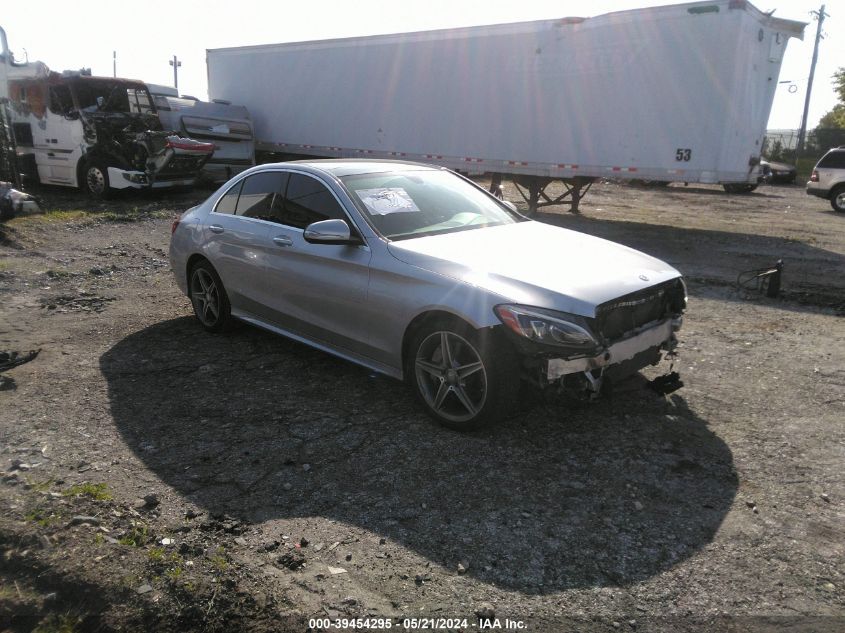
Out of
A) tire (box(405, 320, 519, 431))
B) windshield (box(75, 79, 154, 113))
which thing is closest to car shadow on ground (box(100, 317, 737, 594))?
tire (box(405, 320, 519, 431))

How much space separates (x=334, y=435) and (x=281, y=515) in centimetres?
89

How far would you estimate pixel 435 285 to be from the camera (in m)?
3.93

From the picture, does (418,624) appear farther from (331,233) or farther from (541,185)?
(541,185)

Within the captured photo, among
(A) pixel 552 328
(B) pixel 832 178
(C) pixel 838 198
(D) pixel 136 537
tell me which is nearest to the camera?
(D) pixel 136 537

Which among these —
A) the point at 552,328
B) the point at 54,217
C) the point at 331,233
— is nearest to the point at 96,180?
the point at 54,217

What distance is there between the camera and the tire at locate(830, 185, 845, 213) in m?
17.6

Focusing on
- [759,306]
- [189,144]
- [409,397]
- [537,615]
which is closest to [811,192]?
[759,306]

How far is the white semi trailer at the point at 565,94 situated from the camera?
1175cm

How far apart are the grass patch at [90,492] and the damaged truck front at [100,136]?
1183 cm

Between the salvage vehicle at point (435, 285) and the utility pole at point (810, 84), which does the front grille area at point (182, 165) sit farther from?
the utility pole at point (810, 84)

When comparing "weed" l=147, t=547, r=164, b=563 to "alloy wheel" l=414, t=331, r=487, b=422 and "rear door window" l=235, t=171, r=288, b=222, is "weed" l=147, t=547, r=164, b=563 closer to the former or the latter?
"alloy wheel" l=414, t=331, r=487, b=422

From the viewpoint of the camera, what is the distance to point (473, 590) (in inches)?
105

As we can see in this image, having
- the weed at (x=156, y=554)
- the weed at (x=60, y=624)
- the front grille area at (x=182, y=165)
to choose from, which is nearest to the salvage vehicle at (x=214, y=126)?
the front grille area at (x=182, y=165)

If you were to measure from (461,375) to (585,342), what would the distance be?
766 millimetres
